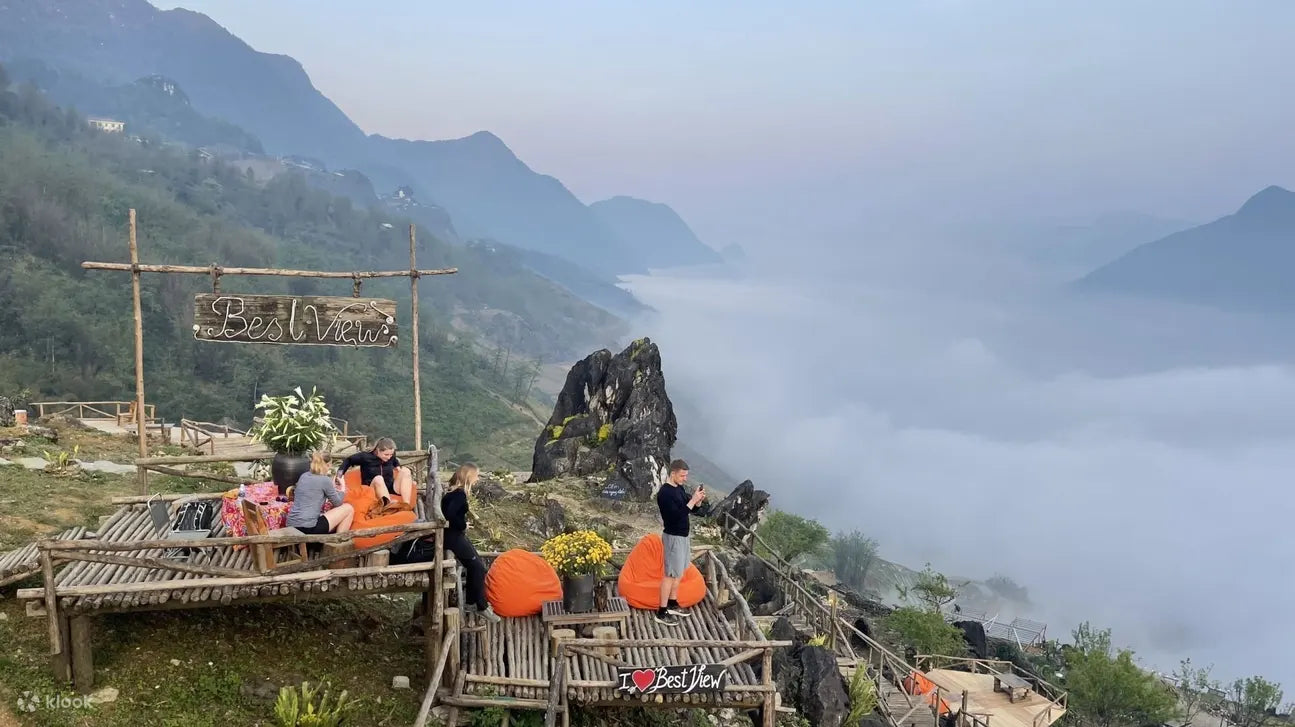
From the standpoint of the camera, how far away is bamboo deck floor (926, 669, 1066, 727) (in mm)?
19406

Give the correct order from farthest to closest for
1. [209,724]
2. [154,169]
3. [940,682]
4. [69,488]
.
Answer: [154,169] → [940,682] → [69,488] → [209,724]

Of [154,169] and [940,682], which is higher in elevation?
[154,169]

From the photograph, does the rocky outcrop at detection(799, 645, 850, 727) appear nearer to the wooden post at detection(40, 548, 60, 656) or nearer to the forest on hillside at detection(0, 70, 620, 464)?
the wooden post at detection(40, 548, 60, 656)

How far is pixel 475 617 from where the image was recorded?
1005 centimetres

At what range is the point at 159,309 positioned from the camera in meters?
79.2

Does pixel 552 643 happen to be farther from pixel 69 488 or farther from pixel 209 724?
pixel 69 488

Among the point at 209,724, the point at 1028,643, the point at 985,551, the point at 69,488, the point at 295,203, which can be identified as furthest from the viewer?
the point at 985,551

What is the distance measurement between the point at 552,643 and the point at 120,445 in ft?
62.5

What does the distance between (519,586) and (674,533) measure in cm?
230

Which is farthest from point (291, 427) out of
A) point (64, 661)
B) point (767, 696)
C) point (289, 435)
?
point (767, 696)

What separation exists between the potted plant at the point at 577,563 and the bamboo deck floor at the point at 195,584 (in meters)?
1.87

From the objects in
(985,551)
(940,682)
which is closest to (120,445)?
(940,682)

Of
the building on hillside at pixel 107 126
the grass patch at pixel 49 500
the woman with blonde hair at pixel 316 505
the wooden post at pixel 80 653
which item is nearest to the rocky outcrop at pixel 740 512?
the grass patch at pixel 49 500

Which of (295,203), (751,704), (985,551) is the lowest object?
(985,551)
